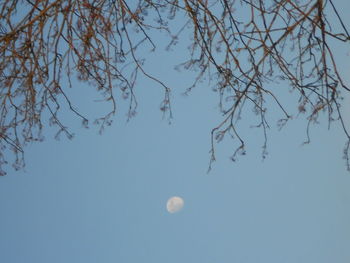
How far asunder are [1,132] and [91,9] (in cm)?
94

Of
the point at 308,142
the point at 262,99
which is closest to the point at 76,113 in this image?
the point at 262,99

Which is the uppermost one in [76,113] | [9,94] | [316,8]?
[9,94]

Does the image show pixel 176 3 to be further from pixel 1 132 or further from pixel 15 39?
pixel 1 132

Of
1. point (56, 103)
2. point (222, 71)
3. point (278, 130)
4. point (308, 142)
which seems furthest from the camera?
point (56, 103)

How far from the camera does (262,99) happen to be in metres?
2.15

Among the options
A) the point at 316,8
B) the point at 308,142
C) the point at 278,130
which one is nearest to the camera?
the point at 316,8

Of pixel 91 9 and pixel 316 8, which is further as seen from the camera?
pixel 91 9

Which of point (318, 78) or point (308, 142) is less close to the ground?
point (318, 78)

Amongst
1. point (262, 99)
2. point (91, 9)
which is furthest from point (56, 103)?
point (262, 99)

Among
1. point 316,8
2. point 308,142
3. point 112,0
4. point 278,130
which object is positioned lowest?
point 308,142

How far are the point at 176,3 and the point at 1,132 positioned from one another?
132cm

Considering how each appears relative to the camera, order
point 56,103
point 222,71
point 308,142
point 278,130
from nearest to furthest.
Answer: point 308,142 < point 278,130 < point 222,71 < point 56,103

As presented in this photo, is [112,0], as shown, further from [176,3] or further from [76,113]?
[76,113]

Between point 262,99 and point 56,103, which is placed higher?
point 56,103
